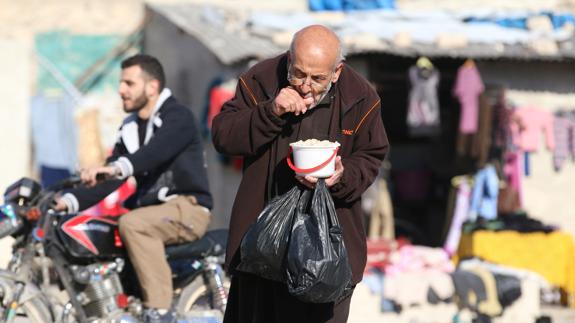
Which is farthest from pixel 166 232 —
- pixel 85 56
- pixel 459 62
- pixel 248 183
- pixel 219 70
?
pixel 85 56

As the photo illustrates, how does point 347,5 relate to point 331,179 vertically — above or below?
above

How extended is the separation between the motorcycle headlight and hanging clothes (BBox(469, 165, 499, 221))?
744cm

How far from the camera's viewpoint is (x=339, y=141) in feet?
16.0

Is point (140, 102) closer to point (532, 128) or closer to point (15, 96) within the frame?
point (15, 96)

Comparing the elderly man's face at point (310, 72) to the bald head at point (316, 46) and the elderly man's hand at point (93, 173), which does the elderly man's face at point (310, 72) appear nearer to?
the bald head at point (316, 46)

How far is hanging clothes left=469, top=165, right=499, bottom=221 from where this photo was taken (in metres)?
12.8

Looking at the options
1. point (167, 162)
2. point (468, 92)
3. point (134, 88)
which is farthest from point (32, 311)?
point (468, 92)

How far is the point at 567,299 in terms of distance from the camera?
37.8ft

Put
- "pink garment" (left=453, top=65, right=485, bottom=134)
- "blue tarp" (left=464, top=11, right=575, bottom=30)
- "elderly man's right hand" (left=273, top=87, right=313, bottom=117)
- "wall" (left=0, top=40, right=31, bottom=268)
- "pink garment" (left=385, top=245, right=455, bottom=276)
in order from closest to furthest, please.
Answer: "elderly man's right hand" (left=273, top=87, right=313, bottom=117) → "pink garment" (left=385, top=245, right=455, bottom=276) → "wall" (left=0, top=40, right=31, bottom=268) → "pink garment" (left=453, top=65, right=485, bottom=134) → "blue tarp" (left=464, top=11, right=575, bottom=30)

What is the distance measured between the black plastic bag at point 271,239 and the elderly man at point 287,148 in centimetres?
15

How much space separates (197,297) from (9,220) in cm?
139

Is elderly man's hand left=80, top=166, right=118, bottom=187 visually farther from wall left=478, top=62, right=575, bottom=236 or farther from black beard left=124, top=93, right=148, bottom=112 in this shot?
wall left=478, top=62, right=575, bottom=236

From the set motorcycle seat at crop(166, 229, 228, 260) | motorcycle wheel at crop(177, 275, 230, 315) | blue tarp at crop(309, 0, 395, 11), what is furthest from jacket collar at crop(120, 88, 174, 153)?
blue tarp at crop(309, 0, 395, 11)

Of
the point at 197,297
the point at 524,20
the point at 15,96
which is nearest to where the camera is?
the point at 197,297
